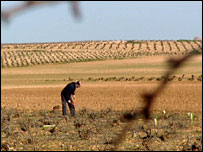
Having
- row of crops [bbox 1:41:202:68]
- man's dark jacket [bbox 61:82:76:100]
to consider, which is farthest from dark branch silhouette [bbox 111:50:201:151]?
row of crops [bbox 1:41:202:68]

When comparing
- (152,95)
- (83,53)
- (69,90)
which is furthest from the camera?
(83,53)

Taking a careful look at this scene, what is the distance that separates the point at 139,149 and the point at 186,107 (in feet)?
30.1

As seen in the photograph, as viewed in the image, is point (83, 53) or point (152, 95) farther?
point (83, 53)

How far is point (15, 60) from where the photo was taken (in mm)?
69250

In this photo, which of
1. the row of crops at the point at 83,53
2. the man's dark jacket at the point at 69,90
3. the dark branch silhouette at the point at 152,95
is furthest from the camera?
the row of crops at the point at 83,53

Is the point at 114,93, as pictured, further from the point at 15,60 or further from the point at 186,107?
the point at 15,60

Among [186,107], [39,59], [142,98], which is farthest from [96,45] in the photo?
[142,98]

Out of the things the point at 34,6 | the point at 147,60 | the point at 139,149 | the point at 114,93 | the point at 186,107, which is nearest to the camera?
the point at 34,6

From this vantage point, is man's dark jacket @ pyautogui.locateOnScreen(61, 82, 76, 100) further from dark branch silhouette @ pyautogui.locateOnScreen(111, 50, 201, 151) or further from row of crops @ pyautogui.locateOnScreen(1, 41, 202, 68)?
row of crops @ pyautogui.locateOnScreen(1, 41, 202, 68)

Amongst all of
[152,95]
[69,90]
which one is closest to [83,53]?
[69,90]

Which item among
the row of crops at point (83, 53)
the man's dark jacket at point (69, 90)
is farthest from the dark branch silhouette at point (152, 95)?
the row of crops at point (83, 53)

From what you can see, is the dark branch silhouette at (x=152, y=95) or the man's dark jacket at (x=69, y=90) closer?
the dark branch silhouette at (x=152, y=95)

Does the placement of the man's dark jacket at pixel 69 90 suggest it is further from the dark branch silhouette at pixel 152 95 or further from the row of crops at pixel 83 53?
the row of crops at pixel 83 53

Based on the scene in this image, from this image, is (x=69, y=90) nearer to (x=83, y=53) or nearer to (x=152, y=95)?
(x=152, y=95)
